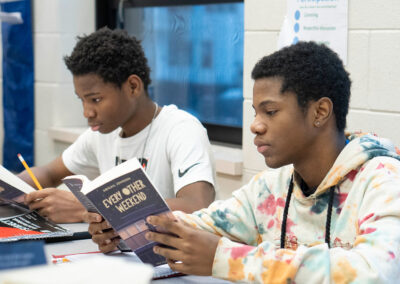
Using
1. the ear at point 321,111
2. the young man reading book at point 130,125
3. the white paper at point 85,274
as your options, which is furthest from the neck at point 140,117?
the white paper at point 85,274

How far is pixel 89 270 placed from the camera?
2.27 ft

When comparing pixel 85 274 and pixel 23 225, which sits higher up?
pixel 85 274

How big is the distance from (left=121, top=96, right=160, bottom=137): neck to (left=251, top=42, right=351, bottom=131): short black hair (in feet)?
2.41

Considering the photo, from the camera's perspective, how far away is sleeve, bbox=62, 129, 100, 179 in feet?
7.59

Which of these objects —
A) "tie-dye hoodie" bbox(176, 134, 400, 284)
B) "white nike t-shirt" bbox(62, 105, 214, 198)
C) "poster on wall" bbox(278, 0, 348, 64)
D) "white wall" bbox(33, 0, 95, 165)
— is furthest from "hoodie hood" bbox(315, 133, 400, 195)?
"white wall" bbox(33, 0, 95, 165)

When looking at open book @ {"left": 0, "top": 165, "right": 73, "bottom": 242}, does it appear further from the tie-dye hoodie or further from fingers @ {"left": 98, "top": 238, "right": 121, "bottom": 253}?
the tie-dye hoodie

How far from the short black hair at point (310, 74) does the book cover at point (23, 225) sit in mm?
670

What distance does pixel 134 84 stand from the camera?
203 centimetres

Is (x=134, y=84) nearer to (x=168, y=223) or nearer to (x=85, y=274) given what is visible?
(x=168, y=223)

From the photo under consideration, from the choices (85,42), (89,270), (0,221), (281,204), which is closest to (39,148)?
(85,42)

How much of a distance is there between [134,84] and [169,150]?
24cm

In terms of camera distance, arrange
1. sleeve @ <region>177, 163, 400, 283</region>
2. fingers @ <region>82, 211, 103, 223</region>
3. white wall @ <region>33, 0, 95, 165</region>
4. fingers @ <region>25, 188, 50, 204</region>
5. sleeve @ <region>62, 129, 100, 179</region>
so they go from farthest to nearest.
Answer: white wall @ <region>33, 0, 95, 165</region>, sleeve @ <region>62, 129, 100, 179</region>, fingers @ <region>25, 188, 50, 204</region>, fingers @ <region>82, 211, 103, 223</region>, sleeve @ <region>177, 163, 400, 283</region>

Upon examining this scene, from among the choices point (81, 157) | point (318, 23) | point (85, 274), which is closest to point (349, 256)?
point (85, 274)

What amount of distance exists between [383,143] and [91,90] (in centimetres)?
97
